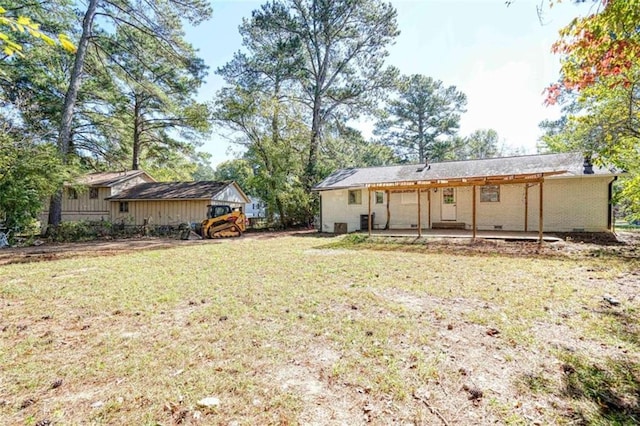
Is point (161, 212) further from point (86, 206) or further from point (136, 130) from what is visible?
point (136, 130)

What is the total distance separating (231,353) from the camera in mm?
2932

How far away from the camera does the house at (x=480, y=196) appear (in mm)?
11312

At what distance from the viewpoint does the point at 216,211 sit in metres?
15.2

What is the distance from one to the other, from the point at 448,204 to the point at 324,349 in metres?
13.1

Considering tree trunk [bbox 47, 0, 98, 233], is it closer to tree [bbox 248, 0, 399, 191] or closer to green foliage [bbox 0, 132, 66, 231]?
green foliage [bbox 0, 132, 66, 231]

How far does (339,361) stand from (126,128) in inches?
902

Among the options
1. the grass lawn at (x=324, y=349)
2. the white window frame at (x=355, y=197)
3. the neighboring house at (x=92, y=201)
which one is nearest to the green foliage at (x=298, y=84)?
the white window frame at (x=355, y=197)

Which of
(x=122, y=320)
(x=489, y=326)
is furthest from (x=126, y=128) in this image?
(x=489, y=326)

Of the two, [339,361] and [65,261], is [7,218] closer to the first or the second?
[65,261]

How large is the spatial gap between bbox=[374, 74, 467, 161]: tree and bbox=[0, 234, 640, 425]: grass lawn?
27.3m

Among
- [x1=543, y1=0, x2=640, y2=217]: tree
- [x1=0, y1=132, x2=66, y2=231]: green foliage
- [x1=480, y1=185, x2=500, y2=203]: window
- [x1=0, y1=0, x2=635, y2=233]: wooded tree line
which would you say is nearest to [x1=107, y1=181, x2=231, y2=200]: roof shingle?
[x1=0, y1=0, x2=635, y2=233]: wooded tree line

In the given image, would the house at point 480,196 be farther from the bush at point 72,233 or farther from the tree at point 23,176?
the tree at point 23,176

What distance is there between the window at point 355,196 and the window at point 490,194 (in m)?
5.74

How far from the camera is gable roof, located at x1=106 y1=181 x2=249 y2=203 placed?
18881mm
